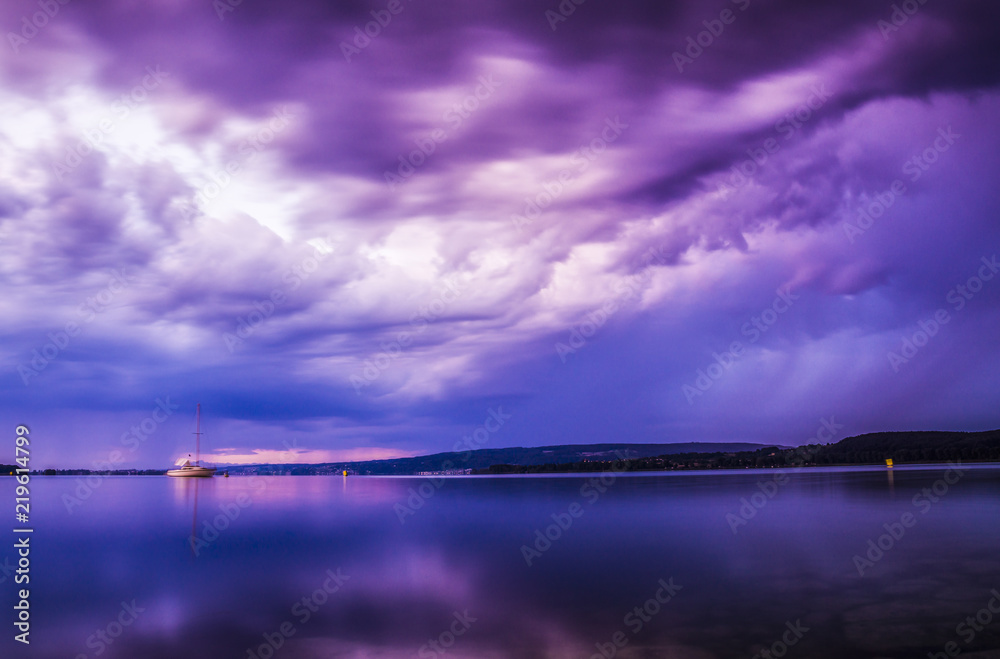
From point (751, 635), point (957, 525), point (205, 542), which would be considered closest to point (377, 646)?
point (751, 635)

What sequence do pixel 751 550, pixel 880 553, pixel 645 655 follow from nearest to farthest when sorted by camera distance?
pixel 645 655 → pixel 880 553 → pixel 751 550

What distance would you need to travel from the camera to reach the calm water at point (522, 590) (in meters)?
15.6

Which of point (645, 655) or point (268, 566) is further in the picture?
point (268, 566)

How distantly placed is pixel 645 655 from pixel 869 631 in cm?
544

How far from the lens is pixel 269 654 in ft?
50.2

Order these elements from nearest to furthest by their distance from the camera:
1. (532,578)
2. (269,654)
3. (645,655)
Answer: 1. (645,655)
2. (269,654)
3. (532,578)

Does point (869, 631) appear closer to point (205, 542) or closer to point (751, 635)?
point (751, 635)

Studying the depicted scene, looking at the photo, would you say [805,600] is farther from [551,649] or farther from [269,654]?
[269,654]

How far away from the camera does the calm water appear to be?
1562cm

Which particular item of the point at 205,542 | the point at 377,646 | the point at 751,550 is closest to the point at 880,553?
the point at 751,550

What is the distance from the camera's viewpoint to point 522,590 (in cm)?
2173

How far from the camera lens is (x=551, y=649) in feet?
49.0

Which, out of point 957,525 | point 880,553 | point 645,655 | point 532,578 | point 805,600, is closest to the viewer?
point 645,655

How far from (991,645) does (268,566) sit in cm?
2396
